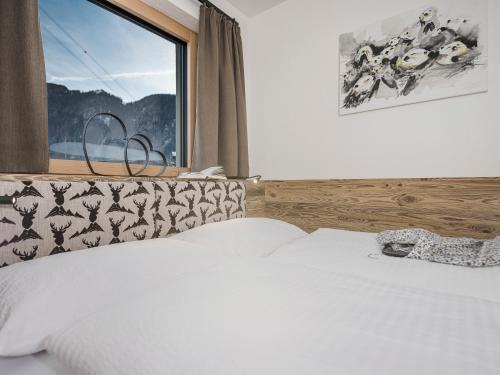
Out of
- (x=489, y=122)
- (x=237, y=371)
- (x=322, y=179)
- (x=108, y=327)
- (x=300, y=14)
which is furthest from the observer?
(x=300, y=14)

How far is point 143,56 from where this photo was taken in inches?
67.9

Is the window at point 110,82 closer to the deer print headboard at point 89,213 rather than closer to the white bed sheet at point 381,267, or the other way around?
the deer print headboard at point 89,213

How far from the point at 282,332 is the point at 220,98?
1.77 meters

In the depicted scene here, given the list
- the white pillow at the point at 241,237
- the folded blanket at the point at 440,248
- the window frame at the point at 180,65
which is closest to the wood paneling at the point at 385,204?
the folded blanket at the point at 440,248

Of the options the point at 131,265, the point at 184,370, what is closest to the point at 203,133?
the point at 131,265

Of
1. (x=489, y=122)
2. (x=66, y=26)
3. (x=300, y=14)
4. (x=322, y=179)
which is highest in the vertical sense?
(x=300, y=14)

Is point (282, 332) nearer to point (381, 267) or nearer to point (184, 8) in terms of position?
point (381, 267)

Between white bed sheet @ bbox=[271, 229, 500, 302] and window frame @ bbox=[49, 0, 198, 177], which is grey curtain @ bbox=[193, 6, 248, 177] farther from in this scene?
white bed sheet @ bbox=[271, 229, 500, 302]

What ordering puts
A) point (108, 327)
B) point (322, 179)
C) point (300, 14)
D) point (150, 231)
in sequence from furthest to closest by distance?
point (300, 14) < point (322, 179) < point (150, 231) < point (108, 327)

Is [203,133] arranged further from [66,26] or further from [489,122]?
[489,122]

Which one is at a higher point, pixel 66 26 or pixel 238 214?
pixel 66 26

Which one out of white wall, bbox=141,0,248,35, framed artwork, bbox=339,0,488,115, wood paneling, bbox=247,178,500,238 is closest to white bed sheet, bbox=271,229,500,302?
wood paneling, bbox=247,178,500,238

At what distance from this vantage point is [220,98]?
77.2 inches

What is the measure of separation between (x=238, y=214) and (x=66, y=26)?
4.68 feet
